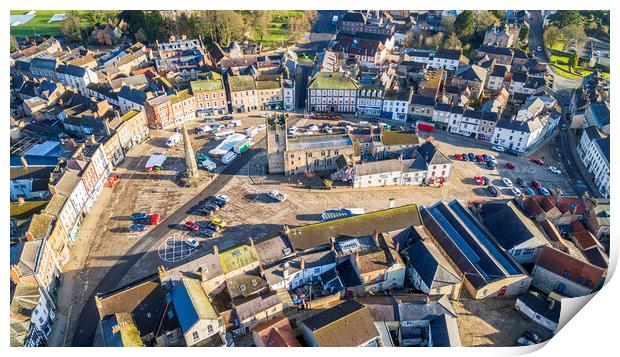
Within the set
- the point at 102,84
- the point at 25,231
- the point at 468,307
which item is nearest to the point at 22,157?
the point at 25,231

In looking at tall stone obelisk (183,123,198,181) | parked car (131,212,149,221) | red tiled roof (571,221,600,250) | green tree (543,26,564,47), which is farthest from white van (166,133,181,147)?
green tree (543,26,564,47)

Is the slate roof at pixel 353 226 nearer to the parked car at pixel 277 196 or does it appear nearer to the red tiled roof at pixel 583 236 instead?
the parked car at pixel 277 196

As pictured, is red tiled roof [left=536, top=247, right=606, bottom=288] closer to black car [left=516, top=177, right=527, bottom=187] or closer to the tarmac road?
black car [left=516, top=177, right=527, bottom=187]

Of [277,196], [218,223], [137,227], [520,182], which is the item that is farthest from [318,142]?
[520,182]

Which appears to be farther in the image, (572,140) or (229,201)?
(572,140)

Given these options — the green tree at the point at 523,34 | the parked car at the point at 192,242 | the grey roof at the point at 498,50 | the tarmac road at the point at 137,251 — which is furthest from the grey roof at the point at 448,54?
the parked car at the point at 192,242
